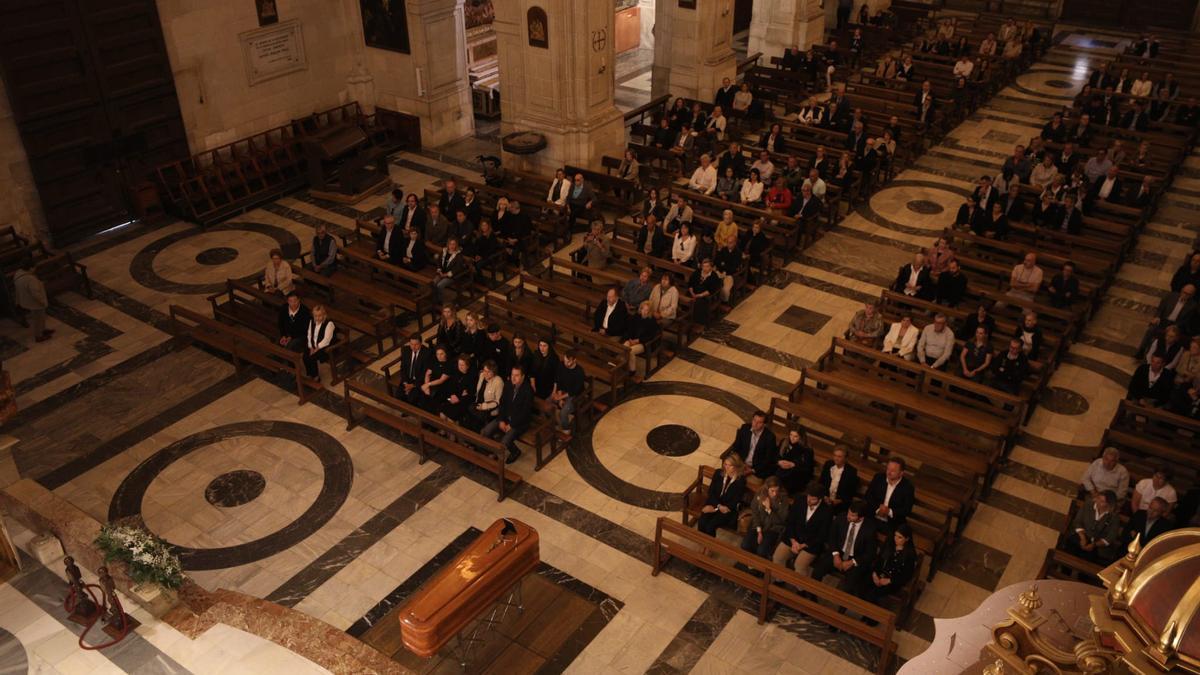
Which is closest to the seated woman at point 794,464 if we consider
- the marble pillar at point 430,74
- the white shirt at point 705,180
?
the white shirt at point 705,180

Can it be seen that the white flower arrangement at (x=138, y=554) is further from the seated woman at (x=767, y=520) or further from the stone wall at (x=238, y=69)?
the stone wall at (x=238, y=69)

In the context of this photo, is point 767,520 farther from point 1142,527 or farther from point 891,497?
point 1142,527

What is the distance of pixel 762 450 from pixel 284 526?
18.3ft

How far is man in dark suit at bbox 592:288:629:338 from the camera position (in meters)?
13.6

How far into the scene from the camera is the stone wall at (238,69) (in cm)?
1867

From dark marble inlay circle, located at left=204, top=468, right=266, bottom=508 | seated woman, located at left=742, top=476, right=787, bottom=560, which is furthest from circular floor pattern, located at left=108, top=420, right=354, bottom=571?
seated woman, located at left=742, top=476, right=787, bottom=560

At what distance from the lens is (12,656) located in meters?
8.91

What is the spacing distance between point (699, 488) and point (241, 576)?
512 centimetres

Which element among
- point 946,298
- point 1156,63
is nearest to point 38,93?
point 946,298

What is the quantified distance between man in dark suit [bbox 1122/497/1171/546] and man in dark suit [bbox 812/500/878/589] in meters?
2.52

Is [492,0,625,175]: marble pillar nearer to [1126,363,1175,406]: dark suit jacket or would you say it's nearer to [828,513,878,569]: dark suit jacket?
[1126,363,1175,406]: dark suit jacket

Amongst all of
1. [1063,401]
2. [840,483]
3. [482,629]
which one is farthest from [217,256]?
[1063,401]

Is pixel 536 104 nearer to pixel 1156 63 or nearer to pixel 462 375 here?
pixel 462 375

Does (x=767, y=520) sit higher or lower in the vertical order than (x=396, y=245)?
lower
